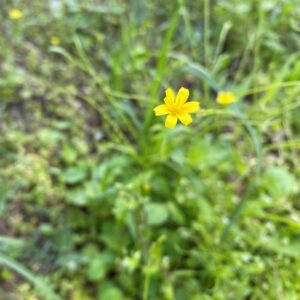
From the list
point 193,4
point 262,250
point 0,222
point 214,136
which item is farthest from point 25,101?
point 262,250

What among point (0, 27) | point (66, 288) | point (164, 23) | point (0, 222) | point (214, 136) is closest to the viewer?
point (66, 288)

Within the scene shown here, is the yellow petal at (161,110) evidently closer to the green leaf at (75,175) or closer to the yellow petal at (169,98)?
the yellow petal at (169,98)

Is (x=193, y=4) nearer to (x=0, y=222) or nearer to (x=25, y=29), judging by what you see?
(x=25, y=29)

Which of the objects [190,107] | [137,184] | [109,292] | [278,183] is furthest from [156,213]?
[190,107]

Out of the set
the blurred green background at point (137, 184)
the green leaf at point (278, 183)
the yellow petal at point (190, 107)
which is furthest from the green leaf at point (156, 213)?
the yellow petal at point (190, 107)

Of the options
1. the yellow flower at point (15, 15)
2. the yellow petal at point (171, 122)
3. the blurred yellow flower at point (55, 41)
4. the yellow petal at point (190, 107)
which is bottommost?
the yellow petal at point (171, 122)

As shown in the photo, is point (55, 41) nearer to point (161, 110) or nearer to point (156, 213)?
point (156, 213)
